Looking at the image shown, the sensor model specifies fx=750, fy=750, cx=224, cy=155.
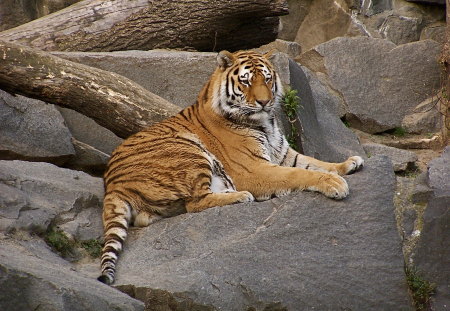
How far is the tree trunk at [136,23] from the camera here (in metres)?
8.78

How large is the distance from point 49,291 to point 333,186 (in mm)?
2083

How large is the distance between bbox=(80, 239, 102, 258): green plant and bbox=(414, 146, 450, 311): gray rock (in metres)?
2.23

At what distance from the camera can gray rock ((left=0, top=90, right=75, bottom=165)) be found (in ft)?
24.0

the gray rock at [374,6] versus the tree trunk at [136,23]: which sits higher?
the tree trunk at [136,23]

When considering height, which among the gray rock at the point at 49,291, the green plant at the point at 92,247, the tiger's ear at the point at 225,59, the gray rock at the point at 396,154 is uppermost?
the tiger's ear at the point at 225,59

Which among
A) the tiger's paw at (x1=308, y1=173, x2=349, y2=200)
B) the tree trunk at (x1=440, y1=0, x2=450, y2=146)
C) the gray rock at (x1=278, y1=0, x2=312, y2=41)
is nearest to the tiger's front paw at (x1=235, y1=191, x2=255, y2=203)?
the tiger's paw at (x1=308, y1=173, x2=349, y2=200)

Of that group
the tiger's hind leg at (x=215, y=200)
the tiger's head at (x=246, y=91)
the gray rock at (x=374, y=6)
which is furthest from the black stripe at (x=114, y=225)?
the gray rock at (x=374, y=6)

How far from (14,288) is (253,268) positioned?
1.51 m

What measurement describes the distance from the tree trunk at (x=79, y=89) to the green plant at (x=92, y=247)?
2064 mm

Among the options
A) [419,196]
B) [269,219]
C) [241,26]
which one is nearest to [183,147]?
Answer: [269,219]

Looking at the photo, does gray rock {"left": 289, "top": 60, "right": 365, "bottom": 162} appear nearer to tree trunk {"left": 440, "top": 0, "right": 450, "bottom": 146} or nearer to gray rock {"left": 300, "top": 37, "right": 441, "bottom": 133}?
gray rock {"left": 300, "top": 37, "right": 441, "bottom": 133}

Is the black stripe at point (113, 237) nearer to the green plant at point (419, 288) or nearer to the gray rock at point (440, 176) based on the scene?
the green plant at point (419, 288)

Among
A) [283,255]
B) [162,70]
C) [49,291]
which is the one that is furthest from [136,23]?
[49,291]

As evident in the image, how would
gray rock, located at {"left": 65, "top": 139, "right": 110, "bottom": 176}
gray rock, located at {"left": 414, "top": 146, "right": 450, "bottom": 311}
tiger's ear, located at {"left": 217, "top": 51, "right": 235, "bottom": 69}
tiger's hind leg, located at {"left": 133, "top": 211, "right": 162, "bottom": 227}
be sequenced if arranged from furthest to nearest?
gray rock, located at {"left": 65, "top": 139, "right": 110, "bottom": 176}, tiger's ear, located at {"left": 217, "top": 51, "right": 235, "bottom": 69}, tiger's hind leg, located at {"left": 133, "top": 211, "right": 162, "bottom": 227}, gray rock, located at {"left": 414, "top": 146, "right": 450, "bottom": 311}
